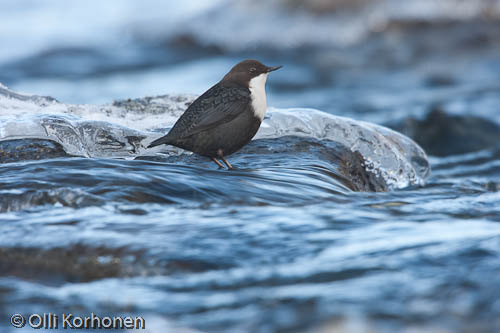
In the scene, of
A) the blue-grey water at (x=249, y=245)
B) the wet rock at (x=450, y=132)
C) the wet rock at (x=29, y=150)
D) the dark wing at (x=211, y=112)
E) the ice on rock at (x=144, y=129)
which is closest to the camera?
the blue-grey water at (x=249, y=245)

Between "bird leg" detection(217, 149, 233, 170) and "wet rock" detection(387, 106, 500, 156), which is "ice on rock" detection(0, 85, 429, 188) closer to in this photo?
"bird leg" detection(217, 149, 233, 170)

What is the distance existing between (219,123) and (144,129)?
1.00m

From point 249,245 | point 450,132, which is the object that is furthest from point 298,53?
point 249,245

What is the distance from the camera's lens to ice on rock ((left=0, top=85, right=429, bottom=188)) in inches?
185

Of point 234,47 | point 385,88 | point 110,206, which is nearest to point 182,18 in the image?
point 234,47

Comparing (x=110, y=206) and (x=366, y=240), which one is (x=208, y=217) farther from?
(x=366, y=240)

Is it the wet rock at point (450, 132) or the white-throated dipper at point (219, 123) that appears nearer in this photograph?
the white-throated dipper at point (219, 123)

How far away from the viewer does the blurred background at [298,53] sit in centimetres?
1280

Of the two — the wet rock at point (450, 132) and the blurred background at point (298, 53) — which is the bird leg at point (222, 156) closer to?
the wet rock at point (450, 132)

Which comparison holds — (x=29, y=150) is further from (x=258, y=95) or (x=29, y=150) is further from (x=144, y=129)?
(x=258, y=95)

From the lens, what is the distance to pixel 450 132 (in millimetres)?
9117

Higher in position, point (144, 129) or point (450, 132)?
point (144, 129)

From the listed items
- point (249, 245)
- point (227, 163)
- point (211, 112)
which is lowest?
point (249, 245)

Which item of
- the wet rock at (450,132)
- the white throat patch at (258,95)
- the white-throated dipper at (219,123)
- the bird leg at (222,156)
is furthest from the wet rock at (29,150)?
the wet rock at (450,132)
